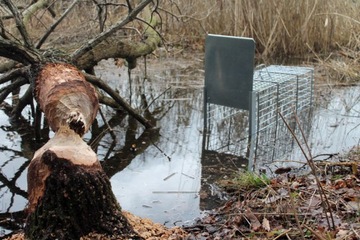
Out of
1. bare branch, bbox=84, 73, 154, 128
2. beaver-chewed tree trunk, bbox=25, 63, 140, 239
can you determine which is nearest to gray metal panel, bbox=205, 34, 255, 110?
bare branch, bbox=84, 73, 154, 128

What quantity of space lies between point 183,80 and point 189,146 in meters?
2.76

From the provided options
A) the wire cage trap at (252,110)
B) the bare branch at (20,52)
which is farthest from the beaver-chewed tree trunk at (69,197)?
the wire cage trap at (252,110)

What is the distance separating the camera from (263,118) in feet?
19.2

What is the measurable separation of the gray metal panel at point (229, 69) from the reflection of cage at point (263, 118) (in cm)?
14

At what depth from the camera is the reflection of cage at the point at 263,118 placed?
529 centimetres

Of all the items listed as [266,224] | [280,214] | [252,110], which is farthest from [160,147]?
[280,214]

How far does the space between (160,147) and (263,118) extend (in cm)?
117

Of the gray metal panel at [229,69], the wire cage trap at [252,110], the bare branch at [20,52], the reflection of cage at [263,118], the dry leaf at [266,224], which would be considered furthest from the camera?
the reflection of cage at [263,118]

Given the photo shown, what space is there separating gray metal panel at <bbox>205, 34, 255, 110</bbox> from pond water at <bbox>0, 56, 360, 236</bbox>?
0.54 m

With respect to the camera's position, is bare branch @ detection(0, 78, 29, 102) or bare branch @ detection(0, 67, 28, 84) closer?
bare branch @ detection(0, 67, 28, 84)

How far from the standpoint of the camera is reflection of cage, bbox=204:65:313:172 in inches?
208

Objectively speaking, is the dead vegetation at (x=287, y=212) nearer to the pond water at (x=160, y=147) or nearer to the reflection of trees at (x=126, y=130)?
the pond water at (x=160, y=147)

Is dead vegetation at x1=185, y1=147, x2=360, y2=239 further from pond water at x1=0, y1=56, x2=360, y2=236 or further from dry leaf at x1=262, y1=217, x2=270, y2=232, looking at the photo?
pond water at x1=0, y1=56, x2=360, y2=236

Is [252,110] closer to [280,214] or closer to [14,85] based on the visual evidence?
[280,214]
